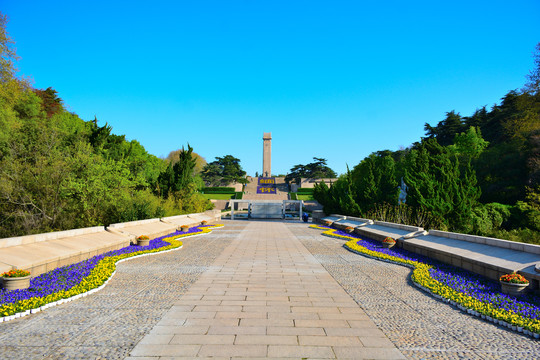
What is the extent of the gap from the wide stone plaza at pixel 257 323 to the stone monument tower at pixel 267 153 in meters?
61.3

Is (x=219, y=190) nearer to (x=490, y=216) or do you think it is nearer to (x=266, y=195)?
(x=266, y=195)

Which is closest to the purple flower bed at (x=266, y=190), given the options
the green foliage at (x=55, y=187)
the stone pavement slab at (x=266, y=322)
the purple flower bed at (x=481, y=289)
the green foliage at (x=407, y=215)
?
the green foliage at (x=407, y=215)

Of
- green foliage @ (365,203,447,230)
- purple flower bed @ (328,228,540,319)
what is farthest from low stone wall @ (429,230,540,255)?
green foliage @ (365,203,447,230)

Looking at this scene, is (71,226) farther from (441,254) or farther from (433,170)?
(433,170)

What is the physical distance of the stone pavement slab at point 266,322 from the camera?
3.99 meters

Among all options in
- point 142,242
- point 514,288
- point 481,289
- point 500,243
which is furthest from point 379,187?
point 514,288

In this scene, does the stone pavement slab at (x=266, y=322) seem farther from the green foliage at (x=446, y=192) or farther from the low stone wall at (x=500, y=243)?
the green foliage at (x=446, y=192)

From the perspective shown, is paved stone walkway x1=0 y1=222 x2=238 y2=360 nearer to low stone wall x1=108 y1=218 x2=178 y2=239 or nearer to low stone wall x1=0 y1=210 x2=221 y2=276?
low stone wall x1=0 y1=210 x2=221 y2=276

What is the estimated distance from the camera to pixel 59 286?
21.5 feet

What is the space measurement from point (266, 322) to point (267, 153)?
213 ft

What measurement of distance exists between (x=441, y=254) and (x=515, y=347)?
234 inches

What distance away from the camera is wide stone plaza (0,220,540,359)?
4023mm

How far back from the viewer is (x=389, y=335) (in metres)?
4.58

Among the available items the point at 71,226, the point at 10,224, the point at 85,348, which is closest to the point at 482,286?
the point at 85,348
